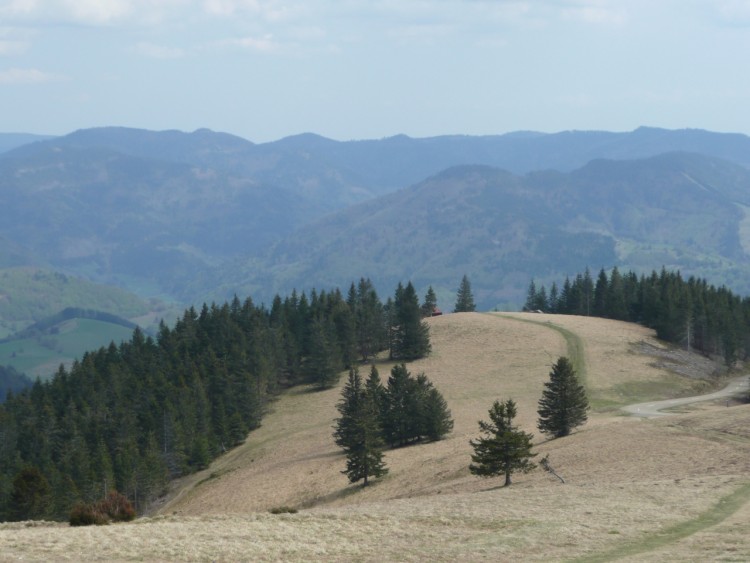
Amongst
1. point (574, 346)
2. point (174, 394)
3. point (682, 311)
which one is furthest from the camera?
point (682, 311)

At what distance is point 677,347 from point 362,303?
5070 cm

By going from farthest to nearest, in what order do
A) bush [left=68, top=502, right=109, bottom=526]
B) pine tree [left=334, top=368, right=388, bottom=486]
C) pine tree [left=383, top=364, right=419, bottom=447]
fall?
pine tree [left=383, top=364, right=419, bottom=447] < pine tree [left=334, top=368, right=388, bottom=486] < bush [left=68, top=502, right=109, bottom=526]

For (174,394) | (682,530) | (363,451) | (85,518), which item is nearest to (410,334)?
(174,394)

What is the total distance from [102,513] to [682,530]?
28414 millimetres

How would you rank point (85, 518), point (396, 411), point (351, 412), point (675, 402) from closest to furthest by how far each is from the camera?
point (85, 518), point (351, 412), point (396, 411), point (675, 402)

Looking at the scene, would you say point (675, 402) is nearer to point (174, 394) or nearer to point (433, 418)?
point (433, 418)

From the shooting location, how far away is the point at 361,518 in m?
42.2

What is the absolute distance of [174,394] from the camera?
380ft

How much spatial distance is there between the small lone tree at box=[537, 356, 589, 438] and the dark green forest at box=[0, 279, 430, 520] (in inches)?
1636

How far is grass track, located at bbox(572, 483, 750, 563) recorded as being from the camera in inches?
1321

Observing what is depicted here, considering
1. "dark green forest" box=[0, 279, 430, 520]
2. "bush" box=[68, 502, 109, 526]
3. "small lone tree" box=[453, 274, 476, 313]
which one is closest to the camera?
"bush" box=[68, 502, 109, 526]

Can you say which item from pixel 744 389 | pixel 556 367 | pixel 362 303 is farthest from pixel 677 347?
pixel 556 367

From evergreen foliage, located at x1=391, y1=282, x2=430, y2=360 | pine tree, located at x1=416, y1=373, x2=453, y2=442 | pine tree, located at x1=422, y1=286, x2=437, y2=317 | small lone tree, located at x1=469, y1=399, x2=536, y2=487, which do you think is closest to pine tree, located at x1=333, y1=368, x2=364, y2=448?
pine tree, located at x1=416, y1=373, x2=453, y2=442

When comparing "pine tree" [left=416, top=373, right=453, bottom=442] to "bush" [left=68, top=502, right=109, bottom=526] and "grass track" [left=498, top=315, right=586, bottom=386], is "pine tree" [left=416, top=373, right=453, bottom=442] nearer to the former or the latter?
"grass track" [left=498, top=315, right=586, bottom=386]
